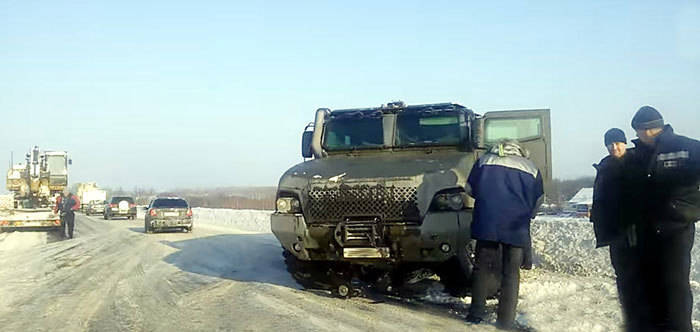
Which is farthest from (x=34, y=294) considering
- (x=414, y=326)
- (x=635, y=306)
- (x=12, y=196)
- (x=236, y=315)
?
(x=12, y=196)

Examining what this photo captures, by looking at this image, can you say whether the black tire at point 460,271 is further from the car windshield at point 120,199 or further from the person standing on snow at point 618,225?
the car windshield at point 120,199

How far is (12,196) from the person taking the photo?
2831cm

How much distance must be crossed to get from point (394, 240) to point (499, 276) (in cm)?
117

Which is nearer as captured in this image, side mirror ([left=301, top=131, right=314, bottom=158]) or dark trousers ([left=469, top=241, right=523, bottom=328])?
dark trousers ([left=469, top=241, right=523, bottom=328])

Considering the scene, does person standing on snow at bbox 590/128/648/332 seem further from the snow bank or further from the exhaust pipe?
the exhaust pipe

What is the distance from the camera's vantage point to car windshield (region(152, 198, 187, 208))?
25594 mm

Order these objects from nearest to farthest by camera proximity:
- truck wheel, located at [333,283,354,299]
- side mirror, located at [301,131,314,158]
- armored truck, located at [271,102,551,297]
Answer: armored truck, located at [271,102,551,297]
truck wheel, located at [333,283,354,299]
side mirror, located at [301,131,314,158]

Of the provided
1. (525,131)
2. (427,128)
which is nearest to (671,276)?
(525,131)

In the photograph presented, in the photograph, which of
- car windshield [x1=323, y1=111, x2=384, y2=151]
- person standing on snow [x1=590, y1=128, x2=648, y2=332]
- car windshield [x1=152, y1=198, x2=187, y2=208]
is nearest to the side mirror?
car windshield [x1=323, y1=111, x2=384, y2=151]

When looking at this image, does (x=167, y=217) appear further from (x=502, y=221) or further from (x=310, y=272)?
(x=502, y=221)

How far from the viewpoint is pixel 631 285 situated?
16.4 ft

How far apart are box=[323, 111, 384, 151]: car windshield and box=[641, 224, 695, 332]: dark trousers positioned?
4690 millimetres

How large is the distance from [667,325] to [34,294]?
767 centimetres

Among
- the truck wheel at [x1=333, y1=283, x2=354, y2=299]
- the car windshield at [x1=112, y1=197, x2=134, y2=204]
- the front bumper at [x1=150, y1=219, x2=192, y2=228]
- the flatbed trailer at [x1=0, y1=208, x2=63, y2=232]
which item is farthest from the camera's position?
the car windshield at [x1=112, y1=197, x2=134, y2=204]
